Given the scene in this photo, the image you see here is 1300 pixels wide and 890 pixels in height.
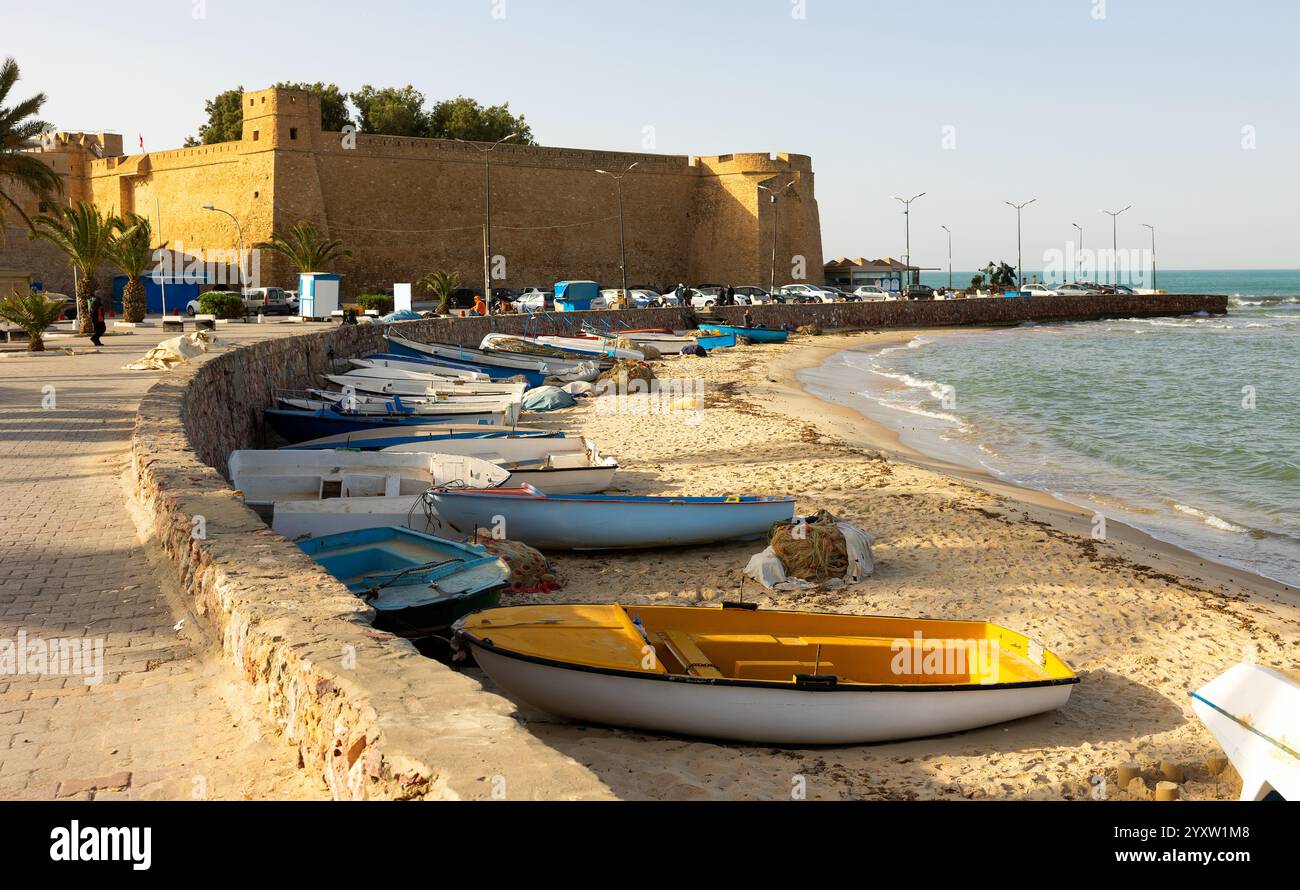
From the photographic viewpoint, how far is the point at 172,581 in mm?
5910

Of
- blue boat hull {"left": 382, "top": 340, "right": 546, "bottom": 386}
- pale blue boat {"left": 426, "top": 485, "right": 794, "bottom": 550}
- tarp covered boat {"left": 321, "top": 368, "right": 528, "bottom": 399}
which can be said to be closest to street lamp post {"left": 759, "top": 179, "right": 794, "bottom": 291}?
blue boat hull {"left": 382, "top": 340, "right": 546, "bottom": 386}

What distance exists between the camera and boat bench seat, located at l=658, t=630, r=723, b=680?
6078mm

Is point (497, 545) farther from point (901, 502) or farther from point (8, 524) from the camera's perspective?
point (901, 502)

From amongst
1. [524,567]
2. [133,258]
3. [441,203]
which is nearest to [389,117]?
[441,203]

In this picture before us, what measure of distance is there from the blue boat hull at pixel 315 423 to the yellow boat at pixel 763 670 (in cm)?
887

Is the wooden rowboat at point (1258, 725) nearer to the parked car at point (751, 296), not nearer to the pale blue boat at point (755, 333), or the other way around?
the pale blue boat at point (755, 333)

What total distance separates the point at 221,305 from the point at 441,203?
745 inches

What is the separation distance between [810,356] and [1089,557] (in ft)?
82.1

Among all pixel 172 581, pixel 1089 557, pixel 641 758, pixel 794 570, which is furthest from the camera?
pixel 1089 557

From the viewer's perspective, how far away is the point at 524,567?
27.8 feet

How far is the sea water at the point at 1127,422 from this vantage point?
1300 centimetres

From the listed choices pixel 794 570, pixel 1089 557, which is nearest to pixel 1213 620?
pixel 1089 557

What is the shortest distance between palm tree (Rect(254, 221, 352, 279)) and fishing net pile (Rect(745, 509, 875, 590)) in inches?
1297

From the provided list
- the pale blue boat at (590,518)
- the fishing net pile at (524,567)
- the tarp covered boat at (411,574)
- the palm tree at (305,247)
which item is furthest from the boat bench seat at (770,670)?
the palm tree at (305,247)
